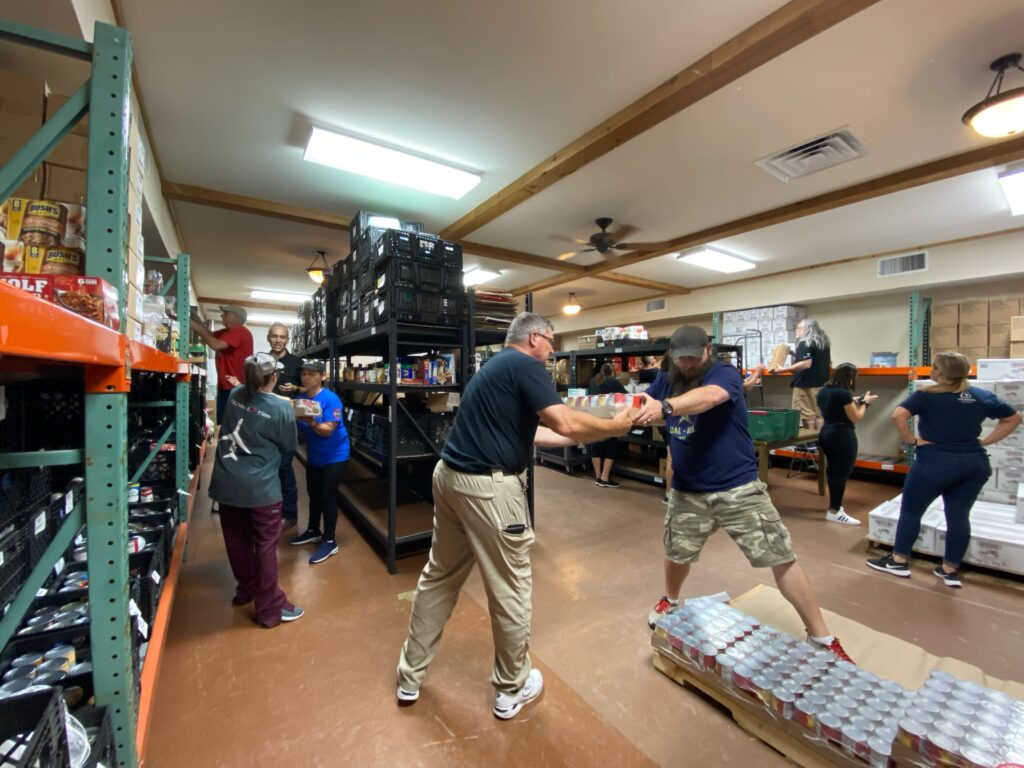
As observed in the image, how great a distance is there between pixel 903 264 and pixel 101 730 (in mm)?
8295

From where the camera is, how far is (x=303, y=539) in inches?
144

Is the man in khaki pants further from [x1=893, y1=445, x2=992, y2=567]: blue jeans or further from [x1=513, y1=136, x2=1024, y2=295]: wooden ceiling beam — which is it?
[x1=513, y1=136, x2=1024, y2=295]: wooden ceiling beam

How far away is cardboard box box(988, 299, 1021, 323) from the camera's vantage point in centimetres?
505

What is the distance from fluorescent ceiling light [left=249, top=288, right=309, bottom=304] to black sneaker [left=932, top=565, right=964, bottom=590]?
31.9 feet

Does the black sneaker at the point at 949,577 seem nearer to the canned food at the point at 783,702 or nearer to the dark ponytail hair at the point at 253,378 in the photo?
the canned food at the point at 783,702

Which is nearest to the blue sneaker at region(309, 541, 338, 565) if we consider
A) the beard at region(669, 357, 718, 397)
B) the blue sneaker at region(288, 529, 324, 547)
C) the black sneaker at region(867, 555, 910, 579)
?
the blue sneaker at region(288, 529, 324, 547)

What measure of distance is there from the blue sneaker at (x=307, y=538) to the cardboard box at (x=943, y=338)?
7.78m

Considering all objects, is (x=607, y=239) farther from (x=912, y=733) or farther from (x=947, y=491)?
(x=912, y=733)

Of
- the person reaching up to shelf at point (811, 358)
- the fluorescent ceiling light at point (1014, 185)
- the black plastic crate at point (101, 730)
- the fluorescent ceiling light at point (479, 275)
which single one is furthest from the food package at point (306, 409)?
the fluorescent ceiling light at point (1014, 185)

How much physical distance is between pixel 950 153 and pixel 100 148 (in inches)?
209

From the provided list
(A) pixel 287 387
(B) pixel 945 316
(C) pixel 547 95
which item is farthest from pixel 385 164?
(B) pixel 945 316

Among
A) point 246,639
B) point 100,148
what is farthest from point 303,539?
point 100,148

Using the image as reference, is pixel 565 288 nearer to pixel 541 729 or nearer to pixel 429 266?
pixel 429 266

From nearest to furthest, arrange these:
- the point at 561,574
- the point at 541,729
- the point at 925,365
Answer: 1. the point at 541,729
2. the point at 561,574
3. the point at 925,365
